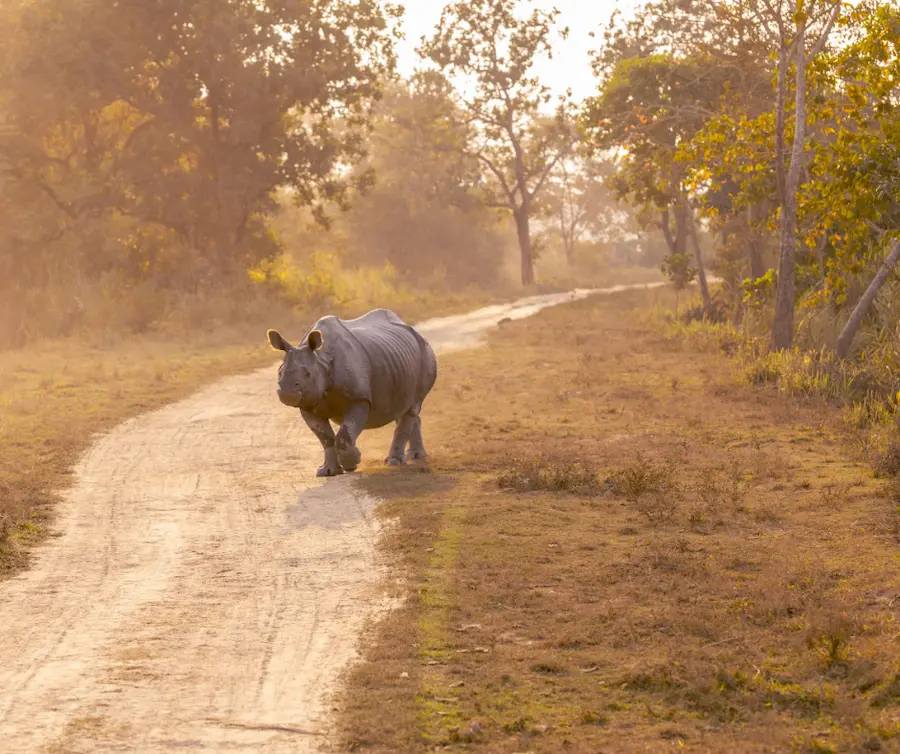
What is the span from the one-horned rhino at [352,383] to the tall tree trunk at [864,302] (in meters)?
6.80

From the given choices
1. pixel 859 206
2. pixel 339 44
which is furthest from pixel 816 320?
pixel 339 44

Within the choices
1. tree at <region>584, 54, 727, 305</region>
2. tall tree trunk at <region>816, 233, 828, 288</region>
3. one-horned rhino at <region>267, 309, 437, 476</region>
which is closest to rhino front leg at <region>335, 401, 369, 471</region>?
one-horned rhino at <region>267, 309, 437, 476</region>

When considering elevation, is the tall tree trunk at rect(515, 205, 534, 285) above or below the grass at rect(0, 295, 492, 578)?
above

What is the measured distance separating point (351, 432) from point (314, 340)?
1.06 meters

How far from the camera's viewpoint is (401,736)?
5.65 meters

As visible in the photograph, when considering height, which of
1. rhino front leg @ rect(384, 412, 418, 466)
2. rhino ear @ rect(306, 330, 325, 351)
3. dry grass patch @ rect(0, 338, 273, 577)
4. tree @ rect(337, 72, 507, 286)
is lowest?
rhino front leg @ rect(384, 412, 418, 466)

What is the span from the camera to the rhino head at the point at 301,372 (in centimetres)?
1101

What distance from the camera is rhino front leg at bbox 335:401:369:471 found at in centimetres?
1160

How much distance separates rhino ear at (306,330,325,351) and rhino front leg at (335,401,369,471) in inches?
32.8

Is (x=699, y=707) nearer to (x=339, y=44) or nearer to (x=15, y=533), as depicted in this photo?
(x=15, y=533)

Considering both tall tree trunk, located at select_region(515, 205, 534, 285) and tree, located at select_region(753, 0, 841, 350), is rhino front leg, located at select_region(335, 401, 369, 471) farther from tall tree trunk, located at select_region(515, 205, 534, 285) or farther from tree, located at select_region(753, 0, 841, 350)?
tall tree trunk, located at select_region(515, 205, 534, 285)

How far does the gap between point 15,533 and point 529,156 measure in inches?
1924

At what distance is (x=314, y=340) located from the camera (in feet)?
36.4

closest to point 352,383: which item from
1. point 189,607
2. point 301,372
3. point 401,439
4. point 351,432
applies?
point 351,432
